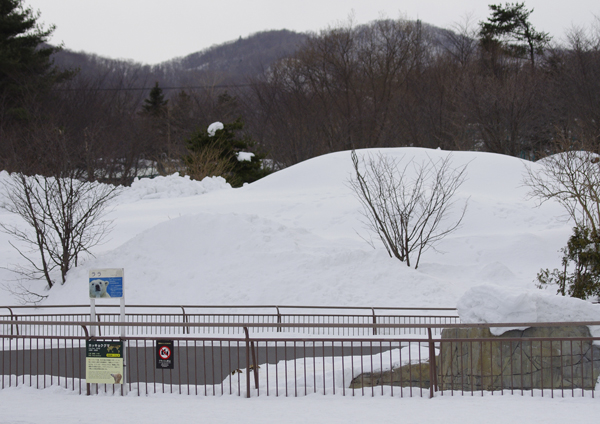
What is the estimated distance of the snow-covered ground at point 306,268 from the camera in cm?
716

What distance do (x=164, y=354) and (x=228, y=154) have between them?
1254 inches

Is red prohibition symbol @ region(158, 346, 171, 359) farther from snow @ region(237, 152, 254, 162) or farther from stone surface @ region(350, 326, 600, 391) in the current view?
snow @ region(237, 152, 254, 162)

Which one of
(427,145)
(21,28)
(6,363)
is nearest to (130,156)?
(21,28)

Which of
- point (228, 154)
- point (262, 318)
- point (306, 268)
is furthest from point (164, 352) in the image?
point (228, 154)

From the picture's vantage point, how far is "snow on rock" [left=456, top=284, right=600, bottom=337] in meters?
8.84

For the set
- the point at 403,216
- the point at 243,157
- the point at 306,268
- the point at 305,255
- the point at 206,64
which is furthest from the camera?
the point at 206,64

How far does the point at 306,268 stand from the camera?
17359mm

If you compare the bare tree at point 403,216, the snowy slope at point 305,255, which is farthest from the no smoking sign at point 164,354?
the bare tree at point 403,216

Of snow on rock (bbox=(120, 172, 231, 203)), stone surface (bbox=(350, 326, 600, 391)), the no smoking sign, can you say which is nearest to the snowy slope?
snow on rock (bbox=(120, 172, 231, 203))

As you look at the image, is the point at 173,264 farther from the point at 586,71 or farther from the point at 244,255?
the point at 586,71

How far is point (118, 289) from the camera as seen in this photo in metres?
8.80

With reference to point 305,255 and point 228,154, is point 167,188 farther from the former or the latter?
point 305,255

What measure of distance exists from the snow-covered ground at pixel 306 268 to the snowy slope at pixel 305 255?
0.04m

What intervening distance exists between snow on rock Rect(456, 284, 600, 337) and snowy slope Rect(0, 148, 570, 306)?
6.38m
